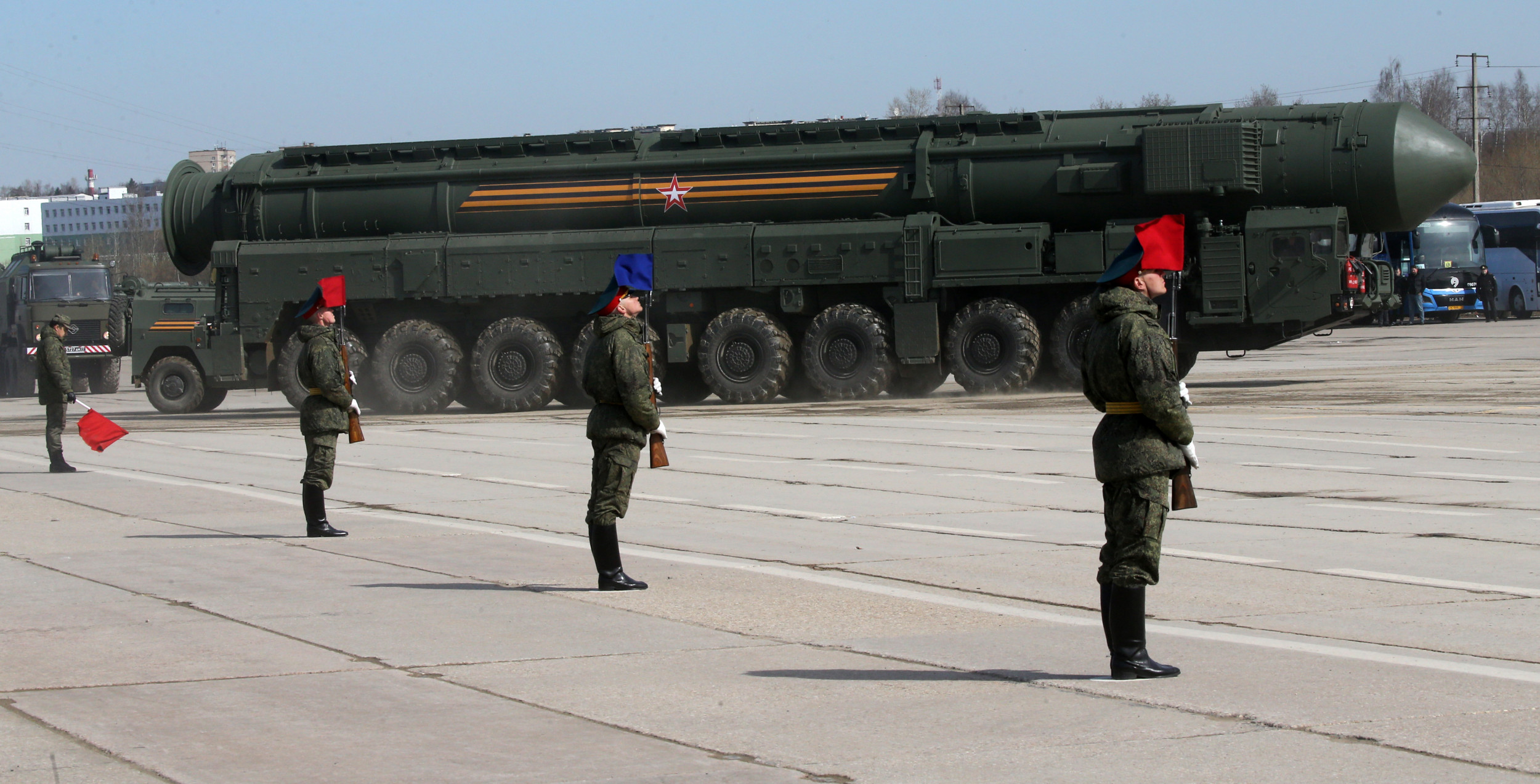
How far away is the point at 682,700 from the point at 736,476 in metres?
8.96

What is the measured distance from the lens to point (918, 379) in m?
26.1

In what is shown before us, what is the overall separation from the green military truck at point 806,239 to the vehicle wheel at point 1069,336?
48mm

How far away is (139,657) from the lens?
312 inches

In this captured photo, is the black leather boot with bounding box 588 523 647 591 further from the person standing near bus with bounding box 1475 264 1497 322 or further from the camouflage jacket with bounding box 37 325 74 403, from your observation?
the person standing near bus with bounding box 1475 264 1497 322

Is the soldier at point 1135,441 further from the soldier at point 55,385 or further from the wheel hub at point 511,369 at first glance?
the wheel hub at point 511,369

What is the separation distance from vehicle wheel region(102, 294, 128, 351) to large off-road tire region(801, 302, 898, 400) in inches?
861

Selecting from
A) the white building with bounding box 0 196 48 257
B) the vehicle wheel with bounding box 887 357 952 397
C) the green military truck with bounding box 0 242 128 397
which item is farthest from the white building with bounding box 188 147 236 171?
the vehicle wheel with bounding box 887 357 952 397

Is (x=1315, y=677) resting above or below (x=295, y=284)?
below

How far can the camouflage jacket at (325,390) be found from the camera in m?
12.8

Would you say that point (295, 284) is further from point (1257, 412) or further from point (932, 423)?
point (1257, 412)

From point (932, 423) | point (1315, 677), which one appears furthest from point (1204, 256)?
point (1315, 677)

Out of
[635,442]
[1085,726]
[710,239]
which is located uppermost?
[710,239]

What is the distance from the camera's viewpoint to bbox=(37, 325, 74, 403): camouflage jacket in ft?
60.7

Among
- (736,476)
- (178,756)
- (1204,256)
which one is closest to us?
Result: (178,756)
